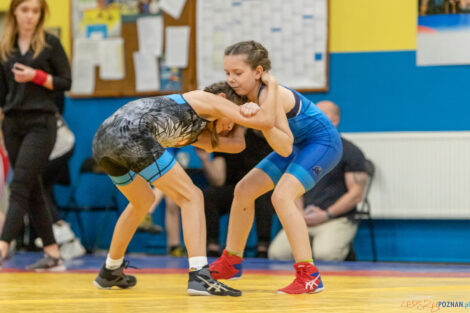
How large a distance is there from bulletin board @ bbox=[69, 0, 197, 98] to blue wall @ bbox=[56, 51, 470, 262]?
3.85ft

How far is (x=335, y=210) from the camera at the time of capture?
250 inches

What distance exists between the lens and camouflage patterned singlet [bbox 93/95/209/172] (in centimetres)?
353

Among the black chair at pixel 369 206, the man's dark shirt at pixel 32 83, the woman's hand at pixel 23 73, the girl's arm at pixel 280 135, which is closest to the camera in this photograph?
the girl's arm at pixel 280 135

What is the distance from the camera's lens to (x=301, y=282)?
3650 millimetres

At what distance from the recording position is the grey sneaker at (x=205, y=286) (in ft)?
11.3

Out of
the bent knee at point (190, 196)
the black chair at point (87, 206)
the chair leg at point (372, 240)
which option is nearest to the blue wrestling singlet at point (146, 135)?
the bent knee at point (190, 196)

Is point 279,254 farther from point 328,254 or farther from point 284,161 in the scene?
point 284,161

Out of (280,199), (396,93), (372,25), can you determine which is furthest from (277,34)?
(280,199)

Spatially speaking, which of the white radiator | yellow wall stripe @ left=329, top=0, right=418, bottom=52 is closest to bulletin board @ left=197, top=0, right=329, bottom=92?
yellow wall stripe @ left=329, top=0, right=418, bottom=52

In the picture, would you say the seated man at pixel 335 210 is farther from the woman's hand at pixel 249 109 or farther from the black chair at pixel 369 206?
the woman's hand at pixel 249 109

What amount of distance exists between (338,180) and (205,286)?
10.5 ft

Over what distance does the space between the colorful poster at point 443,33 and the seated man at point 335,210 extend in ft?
3.35

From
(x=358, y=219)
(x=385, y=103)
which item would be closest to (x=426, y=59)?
(x=385, y=103)

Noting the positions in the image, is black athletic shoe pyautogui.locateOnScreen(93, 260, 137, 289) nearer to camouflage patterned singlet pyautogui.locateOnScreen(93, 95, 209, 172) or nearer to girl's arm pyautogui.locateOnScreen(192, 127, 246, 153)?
camouflage patterned singlet pyautogui.locateOnScreen(93, 95, 209, 172)
